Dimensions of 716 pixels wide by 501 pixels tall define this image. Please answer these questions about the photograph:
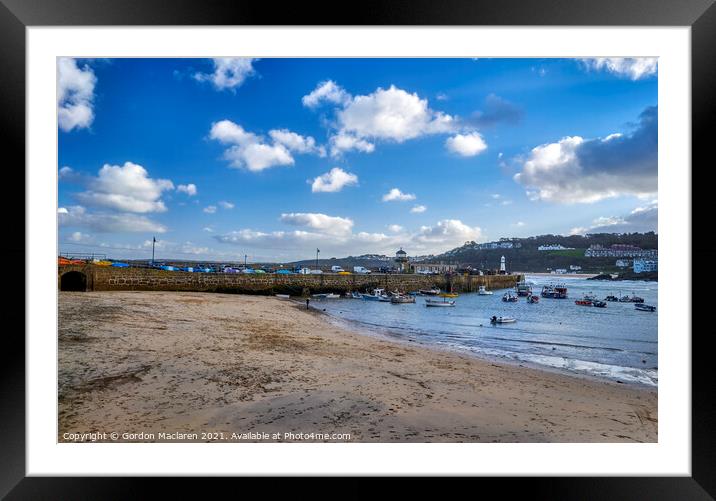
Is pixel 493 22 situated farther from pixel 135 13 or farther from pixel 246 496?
pixel 246 496

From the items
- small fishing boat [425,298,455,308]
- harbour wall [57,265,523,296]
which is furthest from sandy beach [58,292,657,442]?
small fishing boat [425,298,455,308]

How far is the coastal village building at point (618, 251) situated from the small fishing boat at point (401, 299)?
599 cm

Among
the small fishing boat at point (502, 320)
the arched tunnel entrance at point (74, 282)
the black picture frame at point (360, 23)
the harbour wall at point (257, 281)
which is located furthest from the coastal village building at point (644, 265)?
the arched tunnel entrance at point (74, 282)

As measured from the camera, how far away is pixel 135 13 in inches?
76.2

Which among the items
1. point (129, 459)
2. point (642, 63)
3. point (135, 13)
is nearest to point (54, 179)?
point (135, 13)

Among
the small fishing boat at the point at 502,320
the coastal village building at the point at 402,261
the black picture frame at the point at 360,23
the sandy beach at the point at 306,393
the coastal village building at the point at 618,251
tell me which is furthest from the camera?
the small fishing boat at the point at 502,320

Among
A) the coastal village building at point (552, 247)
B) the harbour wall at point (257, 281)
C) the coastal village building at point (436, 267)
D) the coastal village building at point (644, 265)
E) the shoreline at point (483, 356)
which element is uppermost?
the coastal village building at point (552, 247)

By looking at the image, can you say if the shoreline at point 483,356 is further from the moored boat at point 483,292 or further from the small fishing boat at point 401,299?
the moored boat at point 483,292

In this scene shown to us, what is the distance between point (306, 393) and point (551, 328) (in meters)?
5.79

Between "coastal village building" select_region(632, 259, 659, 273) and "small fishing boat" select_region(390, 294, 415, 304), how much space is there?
6.59 metres

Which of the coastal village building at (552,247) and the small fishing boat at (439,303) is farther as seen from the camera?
the small fishing boat at (439,303)

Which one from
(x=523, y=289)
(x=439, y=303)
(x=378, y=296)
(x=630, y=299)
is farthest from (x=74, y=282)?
(x=523, y=289)

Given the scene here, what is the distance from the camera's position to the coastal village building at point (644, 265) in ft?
9.80

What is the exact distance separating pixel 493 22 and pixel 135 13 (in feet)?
6.68
